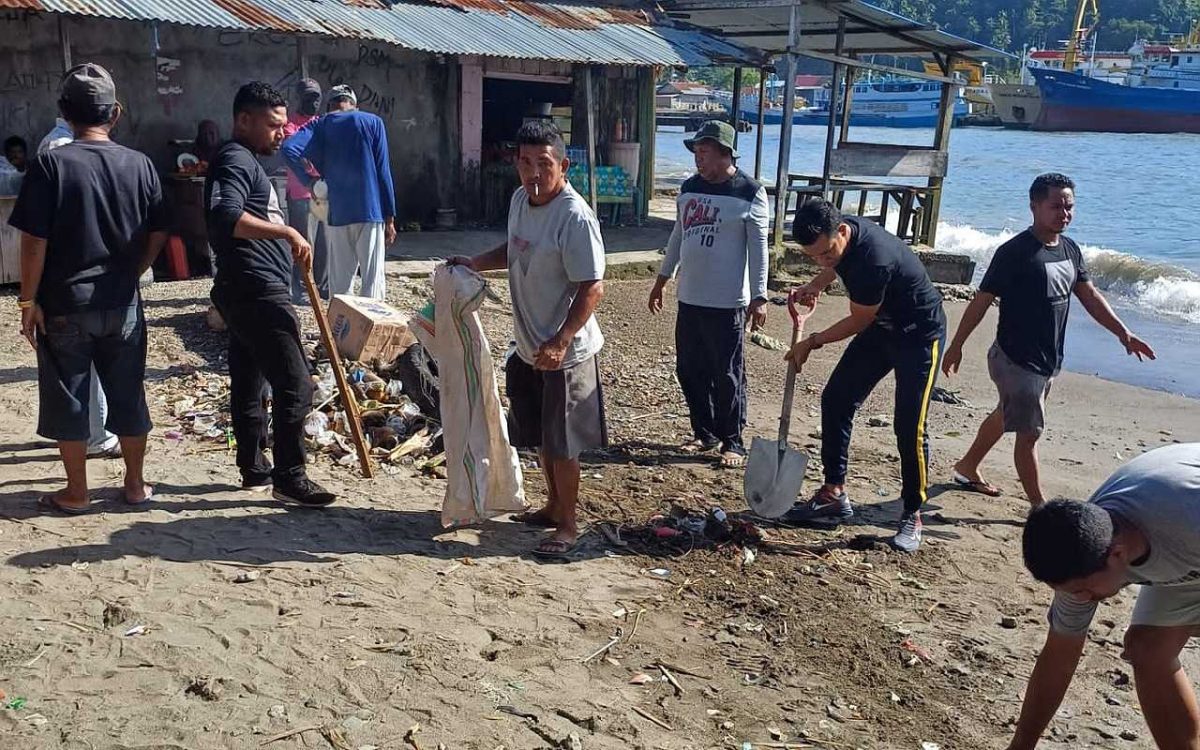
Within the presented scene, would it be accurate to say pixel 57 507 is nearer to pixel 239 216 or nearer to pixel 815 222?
pixel 239 216

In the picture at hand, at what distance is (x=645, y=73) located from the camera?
15859 mm

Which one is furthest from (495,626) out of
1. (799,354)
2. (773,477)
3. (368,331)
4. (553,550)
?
(368,331)

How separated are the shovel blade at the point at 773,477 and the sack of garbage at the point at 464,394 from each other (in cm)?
133

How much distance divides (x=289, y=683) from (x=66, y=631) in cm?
91

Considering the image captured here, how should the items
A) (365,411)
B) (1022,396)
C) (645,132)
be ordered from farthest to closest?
1. (645,132)
2. (365,411)
3. (1022,396)

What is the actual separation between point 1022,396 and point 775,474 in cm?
138

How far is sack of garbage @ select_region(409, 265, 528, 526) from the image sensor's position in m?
4.81

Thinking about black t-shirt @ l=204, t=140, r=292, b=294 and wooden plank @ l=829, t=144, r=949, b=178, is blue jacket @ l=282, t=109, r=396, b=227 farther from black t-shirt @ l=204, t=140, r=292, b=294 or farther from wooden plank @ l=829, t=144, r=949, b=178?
wooden plank @ l=829, t=144, r=949, b=178

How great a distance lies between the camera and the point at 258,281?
15.6ft

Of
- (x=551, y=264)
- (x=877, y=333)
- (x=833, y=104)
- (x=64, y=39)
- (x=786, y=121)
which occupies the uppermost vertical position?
(x=64, y=39)

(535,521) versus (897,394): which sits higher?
(897,394)

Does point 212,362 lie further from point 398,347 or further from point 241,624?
point 241,624

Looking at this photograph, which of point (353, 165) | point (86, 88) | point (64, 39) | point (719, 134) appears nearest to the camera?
point (86, 88)

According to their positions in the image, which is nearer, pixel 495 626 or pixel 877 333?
pixel 495 626
